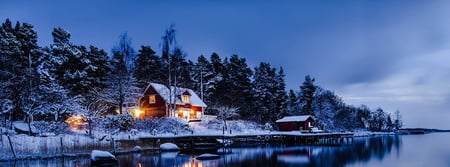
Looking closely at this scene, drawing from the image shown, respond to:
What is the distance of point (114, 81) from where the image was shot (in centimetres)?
4944

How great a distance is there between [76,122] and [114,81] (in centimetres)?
801

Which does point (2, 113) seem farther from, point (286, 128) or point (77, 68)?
point (286, 128)

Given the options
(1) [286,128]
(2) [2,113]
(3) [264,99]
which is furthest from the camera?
(3) [264,99]

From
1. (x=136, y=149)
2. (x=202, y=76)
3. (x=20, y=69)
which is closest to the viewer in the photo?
(x=136, y=149)

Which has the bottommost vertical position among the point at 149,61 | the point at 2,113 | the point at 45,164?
the point at 45,164

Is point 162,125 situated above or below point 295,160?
above

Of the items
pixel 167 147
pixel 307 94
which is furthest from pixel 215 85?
pixel 167 147

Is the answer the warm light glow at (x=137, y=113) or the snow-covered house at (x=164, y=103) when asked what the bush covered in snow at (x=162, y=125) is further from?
the warm light glow at (x=137, y=113)

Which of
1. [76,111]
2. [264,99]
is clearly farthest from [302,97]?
[76,111]

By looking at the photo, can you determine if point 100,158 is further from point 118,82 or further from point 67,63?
point 67,63

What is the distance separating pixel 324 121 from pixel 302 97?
22.8 ft

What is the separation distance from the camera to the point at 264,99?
71.9 m

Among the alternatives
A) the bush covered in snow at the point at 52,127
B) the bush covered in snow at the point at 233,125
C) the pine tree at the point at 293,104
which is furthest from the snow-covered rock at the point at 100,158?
the pine tree at the point at 293,104

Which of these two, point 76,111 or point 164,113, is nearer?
point 76,111
